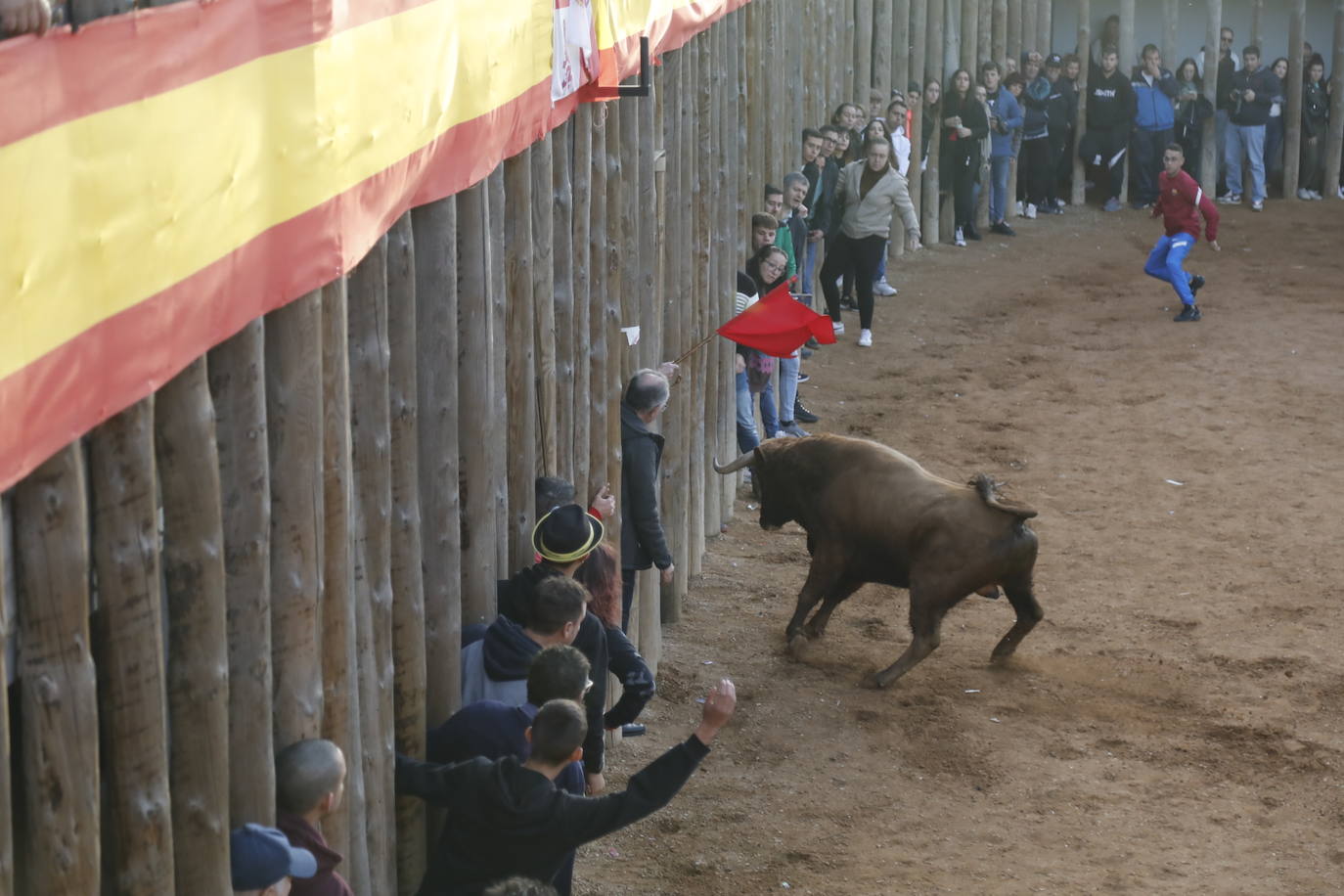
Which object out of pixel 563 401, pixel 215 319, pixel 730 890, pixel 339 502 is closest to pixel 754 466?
pixel 563 401

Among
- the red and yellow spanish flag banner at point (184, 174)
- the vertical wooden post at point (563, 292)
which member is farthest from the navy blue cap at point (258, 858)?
the vertical wooden post at point (563, 292)

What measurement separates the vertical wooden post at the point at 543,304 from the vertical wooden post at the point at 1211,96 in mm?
17147

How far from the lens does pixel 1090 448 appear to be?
13805 millimetres

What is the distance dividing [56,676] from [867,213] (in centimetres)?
1293

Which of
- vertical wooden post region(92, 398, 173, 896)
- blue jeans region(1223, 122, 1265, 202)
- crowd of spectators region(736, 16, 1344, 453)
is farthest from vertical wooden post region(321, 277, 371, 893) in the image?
blue jeans region(1223, 122, 1265, 202)

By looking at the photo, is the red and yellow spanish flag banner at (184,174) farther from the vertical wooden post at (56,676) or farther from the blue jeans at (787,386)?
the blue jeans at (787,386)

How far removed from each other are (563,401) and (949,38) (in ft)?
47.8

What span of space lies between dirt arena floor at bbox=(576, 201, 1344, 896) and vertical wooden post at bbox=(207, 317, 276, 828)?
3.03m

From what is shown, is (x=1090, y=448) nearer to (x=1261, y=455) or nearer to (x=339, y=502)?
(x=1261, y=455)

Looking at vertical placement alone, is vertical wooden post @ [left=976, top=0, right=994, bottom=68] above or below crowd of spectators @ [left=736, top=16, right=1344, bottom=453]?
above

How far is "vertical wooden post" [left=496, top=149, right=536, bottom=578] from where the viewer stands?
6609 millimetres

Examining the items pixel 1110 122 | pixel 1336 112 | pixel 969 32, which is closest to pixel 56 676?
pixel 969 32

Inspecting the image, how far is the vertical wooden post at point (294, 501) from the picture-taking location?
4.34 metres

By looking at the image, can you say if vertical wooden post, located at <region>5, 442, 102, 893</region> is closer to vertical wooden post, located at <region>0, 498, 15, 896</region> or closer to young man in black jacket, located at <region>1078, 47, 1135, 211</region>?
vertical wooden post, located at <region>0, 498, 15, 896</region>
